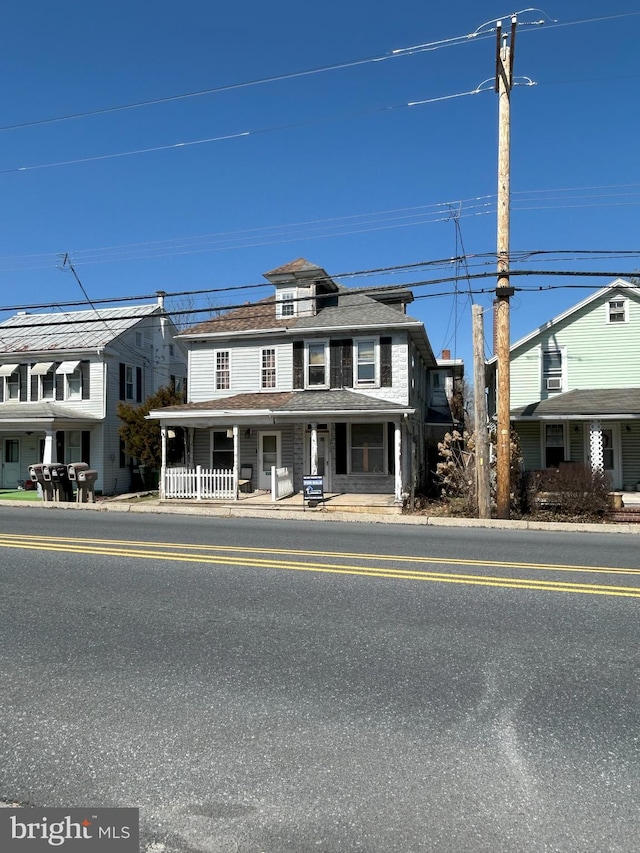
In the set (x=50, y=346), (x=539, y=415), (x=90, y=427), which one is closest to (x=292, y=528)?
(x=539, y=415)

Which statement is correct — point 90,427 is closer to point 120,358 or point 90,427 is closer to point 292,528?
point 120,358

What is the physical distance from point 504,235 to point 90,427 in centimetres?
2001

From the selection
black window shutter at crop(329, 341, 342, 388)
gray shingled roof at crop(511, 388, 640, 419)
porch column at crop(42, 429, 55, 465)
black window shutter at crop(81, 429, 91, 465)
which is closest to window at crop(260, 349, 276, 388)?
black window shutter at crop(329, 341, 342, 388)

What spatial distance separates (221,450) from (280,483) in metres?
4.38

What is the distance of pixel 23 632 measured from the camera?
5.53 m

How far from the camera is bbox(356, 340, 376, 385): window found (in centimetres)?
2217

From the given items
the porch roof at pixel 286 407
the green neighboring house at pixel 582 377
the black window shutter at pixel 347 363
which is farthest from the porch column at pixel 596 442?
the black window shutter at pixel 347 363

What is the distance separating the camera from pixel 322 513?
55.8 feet

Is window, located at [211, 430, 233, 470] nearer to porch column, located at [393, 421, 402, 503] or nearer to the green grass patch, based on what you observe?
porch column, located at [393, 421, 402, 503]

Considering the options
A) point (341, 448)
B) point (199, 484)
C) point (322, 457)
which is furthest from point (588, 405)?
point (199, 484)

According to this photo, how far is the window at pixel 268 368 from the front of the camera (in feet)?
77.4

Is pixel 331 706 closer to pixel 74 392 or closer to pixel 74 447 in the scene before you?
pixel 74 447

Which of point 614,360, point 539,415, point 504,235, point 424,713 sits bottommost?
point 424,713

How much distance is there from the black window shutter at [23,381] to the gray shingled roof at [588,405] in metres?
21.5
